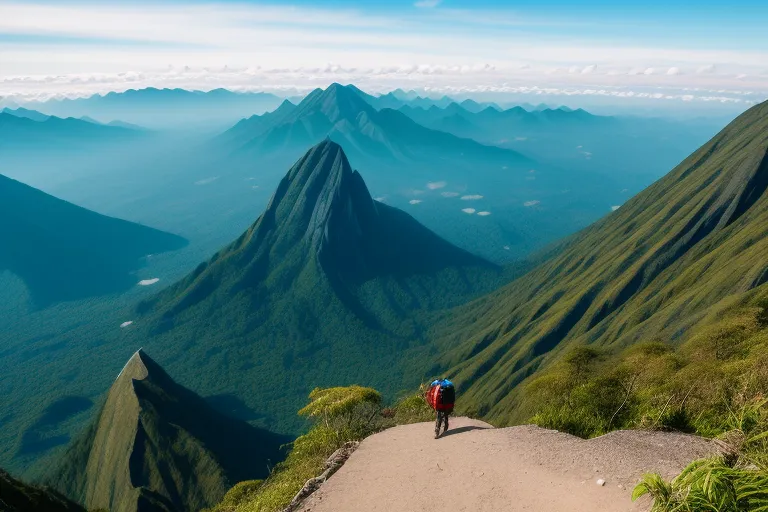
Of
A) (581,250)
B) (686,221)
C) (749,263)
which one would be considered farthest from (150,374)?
(581,250)

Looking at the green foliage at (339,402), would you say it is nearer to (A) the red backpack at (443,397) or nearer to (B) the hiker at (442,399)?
(B) the hiker at (442,399)

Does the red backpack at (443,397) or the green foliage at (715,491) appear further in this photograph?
the red backpack at (443,397)

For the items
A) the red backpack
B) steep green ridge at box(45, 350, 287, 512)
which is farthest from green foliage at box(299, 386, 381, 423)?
steep green ridge at box(45, 350, 287, 512)

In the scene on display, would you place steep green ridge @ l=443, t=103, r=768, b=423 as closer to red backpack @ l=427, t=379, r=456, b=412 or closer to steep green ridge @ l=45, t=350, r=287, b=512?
steep green ridge @ l=45, t=350, r=287, b=512

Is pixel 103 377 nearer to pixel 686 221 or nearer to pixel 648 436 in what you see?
pixel 648 436

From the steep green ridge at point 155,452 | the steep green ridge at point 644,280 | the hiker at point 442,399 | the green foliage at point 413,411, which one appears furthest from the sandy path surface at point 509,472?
the steep green ridge at point 644,280

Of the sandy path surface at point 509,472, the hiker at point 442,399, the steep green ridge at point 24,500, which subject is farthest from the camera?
the steep green ridge at point 24,500
